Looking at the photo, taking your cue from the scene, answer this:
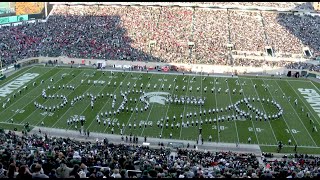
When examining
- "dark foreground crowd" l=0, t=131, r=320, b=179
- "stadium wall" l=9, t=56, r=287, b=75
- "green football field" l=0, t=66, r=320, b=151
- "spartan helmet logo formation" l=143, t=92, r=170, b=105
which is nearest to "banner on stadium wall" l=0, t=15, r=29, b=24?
"stadium wall" l=9, t=56, r=287, b=75

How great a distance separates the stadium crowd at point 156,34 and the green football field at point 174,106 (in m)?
6.05

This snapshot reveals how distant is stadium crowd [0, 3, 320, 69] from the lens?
49.5 m

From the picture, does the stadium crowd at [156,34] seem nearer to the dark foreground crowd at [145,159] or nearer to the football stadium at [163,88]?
the football stadium at [163,88]

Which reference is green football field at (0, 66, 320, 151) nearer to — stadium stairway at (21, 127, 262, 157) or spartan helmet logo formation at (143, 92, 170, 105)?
spartan helmet logo formation at (143, 92, 170, 105)

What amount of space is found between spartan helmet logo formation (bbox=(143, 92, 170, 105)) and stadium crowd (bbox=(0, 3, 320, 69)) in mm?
12683

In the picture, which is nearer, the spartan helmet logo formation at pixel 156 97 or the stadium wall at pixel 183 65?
the spartan helmet logo formation at pixel 156 97

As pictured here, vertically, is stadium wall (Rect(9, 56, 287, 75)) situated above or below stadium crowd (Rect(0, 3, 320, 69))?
below

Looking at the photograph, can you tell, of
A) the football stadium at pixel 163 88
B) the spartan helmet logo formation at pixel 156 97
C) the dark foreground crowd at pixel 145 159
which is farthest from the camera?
the spartan helmet logo formation at pixel 156 97

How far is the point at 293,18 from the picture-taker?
196ft

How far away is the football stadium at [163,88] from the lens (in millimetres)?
18953

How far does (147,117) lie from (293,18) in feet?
126

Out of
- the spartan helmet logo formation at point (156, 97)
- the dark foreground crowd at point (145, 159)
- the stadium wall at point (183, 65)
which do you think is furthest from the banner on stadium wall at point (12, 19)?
the dark foreground crowd at point (145, 159)

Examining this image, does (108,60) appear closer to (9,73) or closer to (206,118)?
(9,73)

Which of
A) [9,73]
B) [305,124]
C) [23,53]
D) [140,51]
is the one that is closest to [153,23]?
[140,51]
